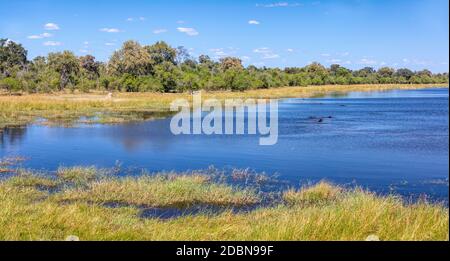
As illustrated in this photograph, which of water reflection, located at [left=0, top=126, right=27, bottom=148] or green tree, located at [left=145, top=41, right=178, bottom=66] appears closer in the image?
water reflection, located at [left=0, top=126, right=27, bottom=148]

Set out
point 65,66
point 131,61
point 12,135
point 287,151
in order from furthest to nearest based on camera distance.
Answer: point 131,61 < point 65,66 < point 12,135 < point 287,151

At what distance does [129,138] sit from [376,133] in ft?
46.9

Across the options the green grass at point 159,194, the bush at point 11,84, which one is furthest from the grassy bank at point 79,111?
the green grass at point 159,194

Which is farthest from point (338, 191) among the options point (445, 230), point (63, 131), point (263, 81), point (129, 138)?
point (263, 81)

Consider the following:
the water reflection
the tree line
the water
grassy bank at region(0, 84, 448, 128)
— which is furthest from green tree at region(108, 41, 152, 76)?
the water reflection

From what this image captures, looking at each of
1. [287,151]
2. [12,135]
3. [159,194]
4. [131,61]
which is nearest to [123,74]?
[131,61]

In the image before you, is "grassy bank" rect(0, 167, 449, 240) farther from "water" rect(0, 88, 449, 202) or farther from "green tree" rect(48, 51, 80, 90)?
"green tree" rect(48, 51, 80, 90)

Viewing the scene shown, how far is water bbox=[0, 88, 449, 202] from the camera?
706 inches

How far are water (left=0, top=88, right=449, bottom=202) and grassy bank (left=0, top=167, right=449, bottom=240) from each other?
11.9 feet

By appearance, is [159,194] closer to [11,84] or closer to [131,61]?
[11,84]

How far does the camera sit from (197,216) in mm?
11219

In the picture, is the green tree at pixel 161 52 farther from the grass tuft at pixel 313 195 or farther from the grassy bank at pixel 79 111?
the grass tuft at pixel 313 195

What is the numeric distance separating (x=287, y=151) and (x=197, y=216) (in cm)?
1327
